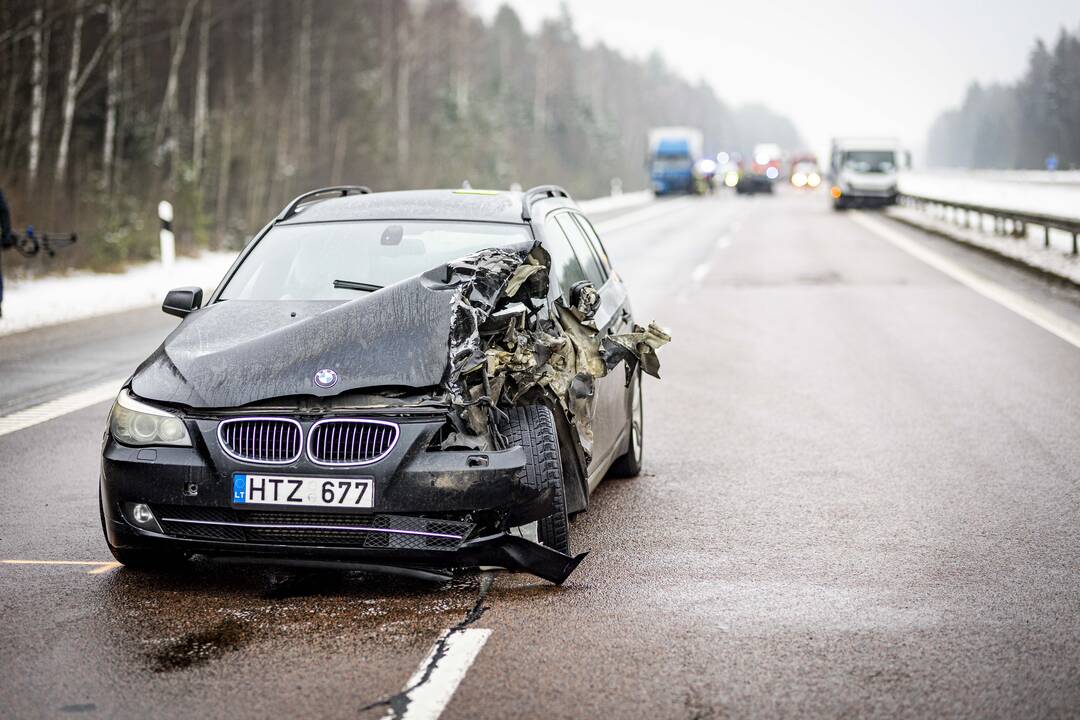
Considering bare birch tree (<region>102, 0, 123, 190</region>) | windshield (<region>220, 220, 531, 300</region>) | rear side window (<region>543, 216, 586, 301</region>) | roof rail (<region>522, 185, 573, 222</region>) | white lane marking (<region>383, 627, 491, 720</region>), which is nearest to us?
white lane marking (<region>383, 627, 491, 720</region>)

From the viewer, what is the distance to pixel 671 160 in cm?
6744

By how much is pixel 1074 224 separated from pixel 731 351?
405 inches

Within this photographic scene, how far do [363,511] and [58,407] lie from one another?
5.47 meters

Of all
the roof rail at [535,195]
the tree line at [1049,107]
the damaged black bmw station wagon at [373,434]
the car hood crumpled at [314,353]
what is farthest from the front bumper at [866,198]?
the tree line at [1049,107]

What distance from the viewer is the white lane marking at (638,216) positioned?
37.6 metres

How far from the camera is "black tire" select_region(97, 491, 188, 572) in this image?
16.9 ft

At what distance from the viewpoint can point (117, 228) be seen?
74.0 feet

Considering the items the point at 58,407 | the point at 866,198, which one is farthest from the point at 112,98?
the point at 866,198

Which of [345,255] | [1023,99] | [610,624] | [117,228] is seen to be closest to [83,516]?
[345,255]

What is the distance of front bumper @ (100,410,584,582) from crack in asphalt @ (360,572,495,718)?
0.19 metres

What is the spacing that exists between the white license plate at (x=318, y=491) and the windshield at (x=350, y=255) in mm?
1449

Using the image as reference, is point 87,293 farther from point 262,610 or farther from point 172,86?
point 172,86

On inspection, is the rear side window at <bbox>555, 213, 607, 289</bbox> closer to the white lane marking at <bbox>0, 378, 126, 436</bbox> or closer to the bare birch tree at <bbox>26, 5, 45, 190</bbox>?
the white lane marking at <bbox>0, 378, 126, 436</bbox>

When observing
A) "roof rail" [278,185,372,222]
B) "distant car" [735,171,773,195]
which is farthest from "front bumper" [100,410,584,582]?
"distant car" [735,171,773,195]
